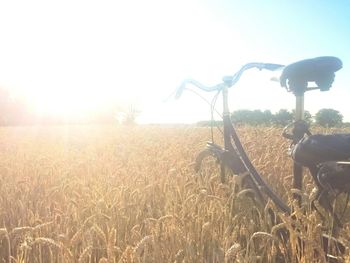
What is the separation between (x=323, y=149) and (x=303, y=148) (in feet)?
0.48

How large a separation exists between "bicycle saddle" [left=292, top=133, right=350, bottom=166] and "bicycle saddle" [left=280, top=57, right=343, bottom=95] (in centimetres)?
54

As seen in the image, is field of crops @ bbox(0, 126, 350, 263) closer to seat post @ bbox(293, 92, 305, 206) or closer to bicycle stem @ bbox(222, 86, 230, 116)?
seat post @ bbox(293, 92, 305, 206)

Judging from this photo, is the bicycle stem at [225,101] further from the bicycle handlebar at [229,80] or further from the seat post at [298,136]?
the seat post at [298,136]

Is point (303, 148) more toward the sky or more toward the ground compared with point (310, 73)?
more toward the ground

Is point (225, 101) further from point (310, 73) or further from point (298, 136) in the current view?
point (310, 73)

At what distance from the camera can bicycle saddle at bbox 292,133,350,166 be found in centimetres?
233

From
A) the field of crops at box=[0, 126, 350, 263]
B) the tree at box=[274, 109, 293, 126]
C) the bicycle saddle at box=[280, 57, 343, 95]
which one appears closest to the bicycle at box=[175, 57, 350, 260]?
the bicycle saddle at box=[280, 57, 343, 95]

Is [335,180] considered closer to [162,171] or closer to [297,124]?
[297,124]

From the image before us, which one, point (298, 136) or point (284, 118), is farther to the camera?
point (284, 118)

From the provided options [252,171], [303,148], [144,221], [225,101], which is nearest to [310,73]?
[303,148]

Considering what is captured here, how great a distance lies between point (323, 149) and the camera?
238 centimetres

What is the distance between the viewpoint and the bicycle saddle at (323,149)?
2.33 m

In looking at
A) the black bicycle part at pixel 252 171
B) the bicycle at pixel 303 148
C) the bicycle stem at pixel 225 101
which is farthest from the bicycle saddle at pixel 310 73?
the bicycle stem at pixel 225 101

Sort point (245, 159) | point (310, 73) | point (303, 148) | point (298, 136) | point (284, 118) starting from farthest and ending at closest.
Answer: point (284, 118)
point (245, 159)
point (298, 136)
point (310, 73)
point (303, 148)
